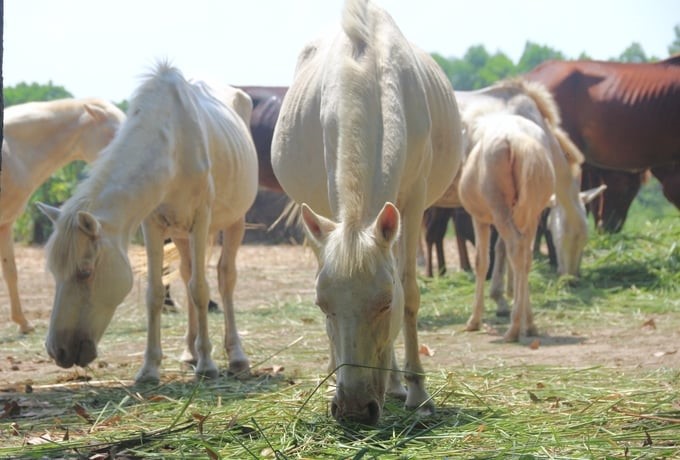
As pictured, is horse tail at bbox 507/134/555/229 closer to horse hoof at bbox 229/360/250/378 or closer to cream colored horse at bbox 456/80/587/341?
cream colored horse at bbox 456/80/587/341

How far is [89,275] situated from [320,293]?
2.16m

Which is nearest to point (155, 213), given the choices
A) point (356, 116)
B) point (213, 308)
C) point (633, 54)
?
point (356, 116)

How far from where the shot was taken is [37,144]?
9070mm

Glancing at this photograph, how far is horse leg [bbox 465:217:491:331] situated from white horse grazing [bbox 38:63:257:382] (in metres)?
2.38

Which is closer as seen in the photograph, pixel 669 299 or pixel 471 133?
pixel 471 133

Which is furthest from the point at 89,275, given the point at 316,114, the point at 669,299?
the point at 669,299

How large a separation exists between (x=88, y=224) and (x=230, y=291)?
2.27 m

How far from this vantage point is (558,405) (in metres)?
4.77

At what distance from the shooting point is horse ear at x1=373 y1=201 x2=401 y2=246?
12.8 ft

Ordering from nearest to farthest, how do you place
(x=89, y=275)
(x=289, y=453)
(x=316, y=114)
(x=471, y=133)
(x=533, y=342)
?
(x=289, y=453) < (x=316, y=114) < (x=89, y=275) < (x=533, y=342) < (x=471, y=133)

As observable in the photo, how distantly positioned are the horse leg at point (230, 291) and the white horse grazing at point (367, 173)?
178 centimetres

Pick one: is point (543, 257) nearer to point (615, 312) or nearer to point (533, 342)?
point (615, 312)

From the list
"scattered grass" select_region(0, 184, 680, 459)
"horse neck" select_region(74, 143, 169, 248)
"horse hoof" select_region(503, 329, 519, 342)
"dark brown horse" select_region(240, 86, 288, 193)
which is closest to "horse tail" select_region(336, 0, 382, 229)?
"scattered grass" select_region(0, 184, 680, 459)

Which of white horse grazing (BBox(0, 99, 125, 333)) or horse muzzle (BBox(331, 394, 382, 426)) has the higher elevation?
white horse grazing (BBox(0, 99, 125, 333))
